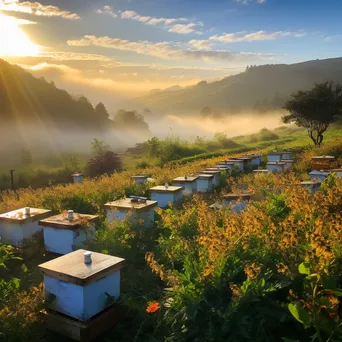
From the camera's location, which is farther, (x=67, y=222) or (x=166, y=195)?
(x=166, y=195)

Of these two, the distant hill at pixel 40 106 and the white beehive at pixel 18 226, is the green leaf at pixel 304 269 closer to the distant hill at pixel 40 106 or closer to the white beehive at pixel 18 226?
the white beehive at pixel 18 226

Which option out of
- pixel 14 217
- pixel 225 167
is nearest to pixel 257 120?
pixel 225 167

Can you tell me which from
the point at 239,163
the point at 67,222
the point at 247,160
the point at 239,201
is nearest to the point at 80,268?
the point at 67,222

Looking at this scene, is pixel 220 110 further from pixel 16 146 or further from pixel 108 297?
pixel 108 297

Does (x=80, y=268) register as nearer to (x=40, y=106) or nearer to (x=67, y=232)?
(x=67, y=232)

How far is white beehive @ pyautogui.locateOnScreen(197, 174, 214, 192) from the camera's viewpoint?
13180mm

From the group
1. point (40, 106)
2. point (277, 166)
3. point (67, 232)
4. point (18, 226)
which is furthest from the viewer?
point (40, 106)

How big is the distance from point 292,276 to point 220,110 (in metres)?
192

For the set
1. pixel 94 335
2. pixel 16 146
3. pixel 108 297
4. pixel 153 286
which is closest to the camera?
pixel 94 335

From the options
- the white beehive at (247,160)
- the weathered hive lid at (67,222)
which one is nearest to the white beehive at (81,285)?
the weathered hive lid at (67,222)

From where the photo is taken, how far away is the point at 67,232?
734 centimetres

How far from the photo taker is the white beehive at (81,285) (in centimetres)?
478

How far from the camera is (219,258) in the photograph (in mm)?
4641

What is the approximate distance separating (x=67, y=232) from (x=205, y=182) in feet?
22.9
